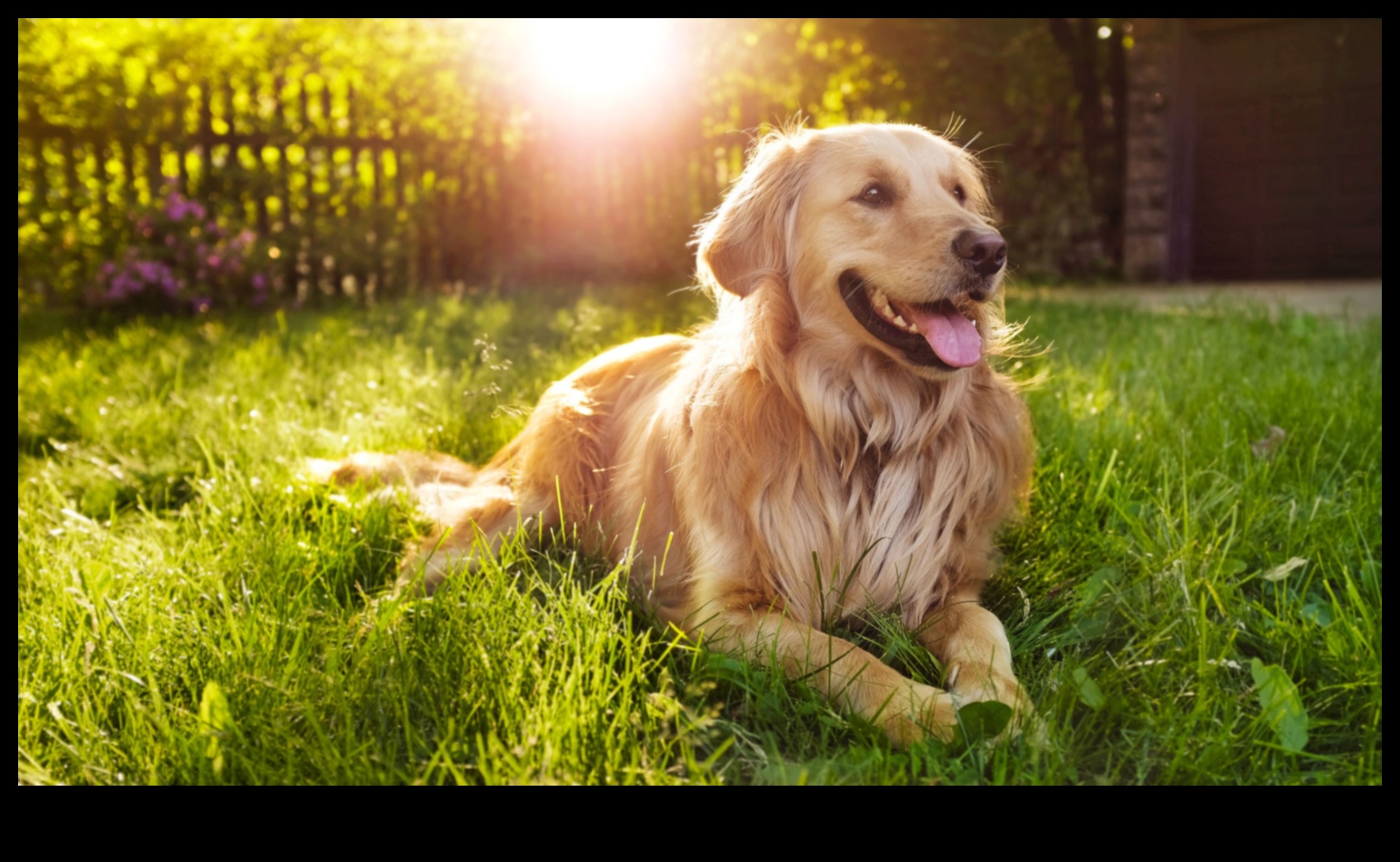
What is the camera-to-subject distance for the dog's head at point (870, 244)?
84.2 inches

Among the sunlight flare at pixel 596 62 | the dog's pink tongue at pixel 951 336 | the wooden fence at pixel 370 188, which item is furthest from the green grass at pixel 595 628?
the sunlight flare at pixel 596 62

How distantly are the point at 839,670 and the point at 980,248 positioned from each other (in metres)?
0.91

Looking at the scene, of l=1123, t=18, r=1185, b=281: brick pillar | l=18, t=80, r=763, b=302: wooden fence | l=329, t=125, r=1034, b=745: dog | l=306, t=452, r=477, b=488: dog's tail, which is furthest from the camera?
l=1123, t=18, r=1185, b=281: brick pillar

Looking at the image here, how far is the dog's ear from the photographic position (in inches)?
93.3

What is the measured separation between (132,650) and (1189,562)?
2141mm

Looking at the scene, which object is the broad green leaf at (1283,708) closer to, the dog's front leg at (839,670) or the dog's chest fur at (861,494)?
the dog's front leg at (839,670)

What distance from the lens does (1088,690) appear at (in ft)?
5.66

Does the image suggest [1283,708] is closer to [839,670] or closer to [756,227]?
[839,670]

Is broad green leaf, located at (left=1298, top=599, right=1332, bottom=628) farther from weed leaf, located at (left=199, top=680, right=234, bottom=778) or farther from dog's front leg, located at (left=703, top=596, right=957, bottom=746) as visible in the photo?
weed leaf, located at (left=199, top=680, right=234, bottom=778)

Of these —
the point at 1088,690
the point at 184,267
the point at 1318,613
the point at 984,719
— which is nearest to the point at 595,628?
the point at 984,719

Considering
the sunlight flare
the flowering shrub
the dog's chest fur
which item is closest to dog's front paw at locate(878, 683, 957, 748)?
the dog's chest fur

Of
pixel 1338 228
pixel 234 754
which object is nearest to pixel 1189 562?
pixel 234 754

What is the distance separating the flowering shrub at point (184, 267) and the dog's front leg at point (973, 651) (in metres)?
6.16

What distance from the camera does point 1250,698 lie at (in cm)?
183
